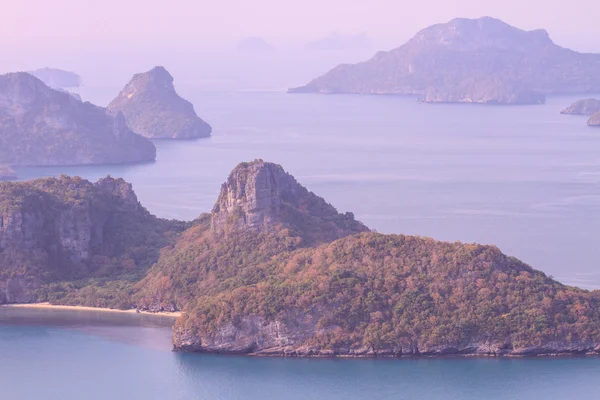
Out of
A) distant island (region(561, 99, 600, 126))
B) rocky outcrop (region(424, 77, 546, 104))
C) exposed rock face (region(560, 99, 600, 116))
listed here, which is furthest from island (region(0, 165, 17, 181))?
rocky outcrop (region(424, 77, 546, 104))

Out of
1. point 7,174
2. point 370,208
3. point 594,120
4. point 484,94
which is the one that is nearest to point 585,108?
point 594,120

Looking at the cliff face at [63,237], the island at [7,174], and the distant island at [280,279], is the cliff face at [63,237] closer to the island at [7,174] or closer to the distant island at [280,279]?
the distant island at [280,279]

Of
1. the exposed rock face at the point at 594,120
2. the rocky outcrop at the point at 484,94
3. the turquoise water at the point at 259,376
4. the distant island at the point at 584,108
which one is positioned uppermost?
the rocky outcrop at the point at 484,94

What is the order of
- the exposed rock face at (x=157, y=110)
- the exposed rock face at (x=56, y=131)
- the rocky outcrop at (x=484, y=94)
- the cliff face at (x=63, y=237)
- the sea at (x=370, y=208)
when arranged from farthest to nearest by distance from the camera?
the rocky outcrop at (x=484, y=94) < the exposed rock face at (x=157, y=110) < the exposed rock face at (x=56, y=131) < the cliff face at (x=63, y=237) < the sea at (x=370, y=208)

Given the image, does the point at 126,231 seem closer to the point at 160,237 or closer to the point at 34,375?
the point at 160,237

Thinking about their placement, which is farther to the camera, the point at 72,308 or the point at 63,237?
the point at 63,237

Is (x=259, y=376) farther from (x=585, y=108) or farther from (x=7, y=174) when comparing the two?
(x=585, y=108)

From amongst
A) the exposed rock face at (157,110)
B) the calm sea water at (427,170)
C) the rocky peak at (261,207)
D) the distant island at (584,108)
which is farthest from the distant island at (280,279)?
the distant island at (584,108)
